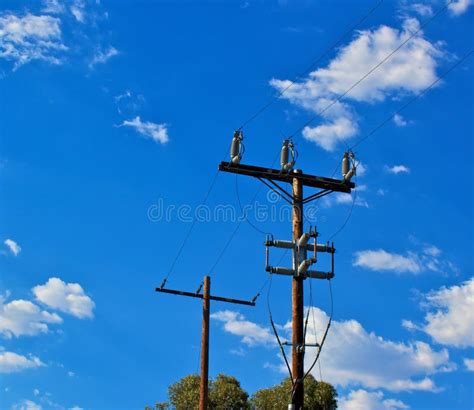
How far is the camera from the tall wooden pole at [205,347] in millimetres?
21750

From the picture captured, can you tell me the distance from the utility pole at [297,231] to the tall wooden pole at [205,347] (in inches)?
318

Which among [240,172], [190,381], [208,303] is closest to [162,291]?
[208,303]

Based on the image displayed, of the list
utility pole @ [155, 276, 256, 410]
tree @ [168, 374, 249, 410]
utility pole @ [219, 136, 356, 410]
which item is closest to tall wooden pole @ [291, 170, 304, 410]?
utility pole @ [219, 136, 356, 410]

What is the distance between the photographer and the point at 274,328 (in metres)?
14.9

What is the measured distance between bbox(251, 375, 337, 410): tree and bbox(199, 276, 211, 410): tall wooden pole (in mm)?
23425

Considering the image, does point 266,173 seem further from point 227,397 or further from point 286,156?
point 227,397

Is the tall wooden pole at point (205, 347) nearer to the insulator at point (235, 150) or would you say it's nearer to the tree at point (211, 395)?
the insulator at point (235, 150)

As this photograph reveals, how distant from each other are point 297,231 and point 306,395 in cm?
3229

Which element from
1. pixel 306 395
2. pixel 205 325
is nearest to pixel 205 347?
pixel 205 325

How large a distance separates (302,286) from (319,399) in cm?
3304

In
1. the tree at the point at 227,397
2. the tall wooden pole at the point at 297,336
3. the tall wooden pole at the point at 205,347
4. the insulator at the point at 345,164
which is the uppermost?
the tree at the point at 227,397

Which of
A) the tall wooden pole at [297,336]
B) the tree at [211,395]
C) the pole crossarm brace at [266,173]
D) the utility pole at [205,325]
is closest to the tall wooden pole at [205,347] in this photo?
the utility pole at [205,325]

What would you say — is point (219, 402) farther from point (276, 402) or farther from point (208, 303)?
point (208, 303)

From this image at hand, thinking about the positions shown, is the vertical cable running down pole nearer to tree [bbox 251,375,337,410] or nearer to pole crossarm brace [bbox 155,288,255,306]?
pole crossarm brace [bbox 155,288,255,306]
